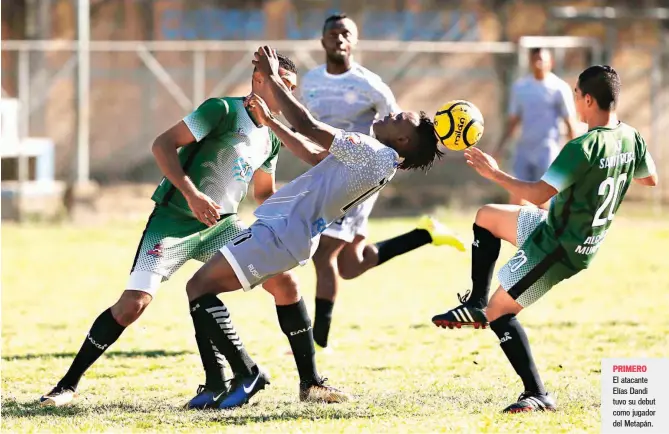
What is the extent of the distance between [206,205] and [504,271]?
1684mm

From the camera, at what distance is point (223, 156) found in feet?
24.3

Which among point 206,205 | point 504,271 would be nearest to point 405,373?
point 504,271

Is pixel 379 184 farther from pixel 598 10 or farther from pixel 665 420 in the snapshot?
pixel 598 10

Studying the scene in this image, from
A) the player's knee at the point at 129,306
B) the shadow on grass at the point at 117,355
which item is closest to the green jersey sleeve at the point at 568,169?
the player's knee at the point at 129,306

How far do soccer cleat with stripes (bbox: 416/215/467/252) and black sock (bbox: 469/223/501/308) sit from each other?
2.31 m

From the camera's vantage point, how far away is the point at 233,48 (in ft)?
66.3

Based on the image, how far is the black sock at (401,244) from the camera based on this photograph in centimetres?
995

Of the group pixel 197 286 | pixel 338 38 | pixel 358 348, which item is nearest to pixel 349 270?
pixel 358 348

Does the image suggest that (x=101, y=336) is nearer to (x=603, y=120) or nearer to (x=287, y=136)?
(x=287, y=136)

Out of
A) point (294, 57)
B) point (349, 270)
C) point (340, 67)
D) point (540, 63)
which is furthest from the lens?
point (294, 57)

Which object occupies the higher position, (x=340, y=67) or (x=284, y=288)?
(x=340, y=67)

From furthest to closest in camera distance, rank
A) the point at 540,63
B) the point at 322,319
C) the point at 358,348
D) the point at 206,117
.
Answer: the point at 540,63, the point at 358,348, the point at 322,319, the point at 206,117

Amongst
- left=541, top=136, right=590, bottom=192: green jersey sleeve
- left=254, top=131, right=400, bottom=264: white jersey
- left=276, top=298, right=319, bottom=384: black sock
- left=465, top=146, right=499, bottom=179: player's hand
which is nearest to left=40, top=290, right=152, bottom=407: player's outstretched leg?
left=276, top=298, right=319, bottom=384: black sock

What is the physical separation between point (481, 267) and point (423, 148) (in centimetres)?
96
